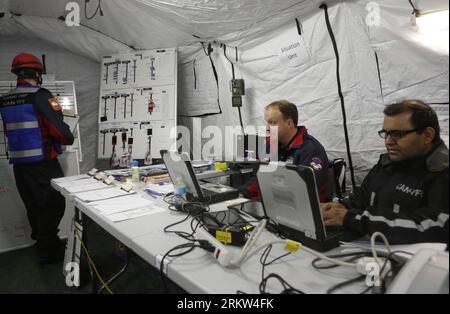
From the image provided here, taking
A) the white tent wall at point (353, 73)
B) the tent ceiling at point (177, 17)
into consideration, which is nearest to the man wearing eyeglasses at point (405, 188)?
the white tent wall at point (353, 73)

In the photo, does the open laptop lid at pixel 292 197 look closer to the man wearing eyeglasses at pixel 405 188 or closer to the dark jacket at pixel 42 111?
the man wearing eyeglasses at pixel 405 188

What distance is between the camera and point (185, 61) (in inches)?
153

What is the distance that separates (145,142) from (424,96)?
2920 mm

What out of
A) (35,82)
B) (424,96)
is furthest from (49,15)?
(424,96)

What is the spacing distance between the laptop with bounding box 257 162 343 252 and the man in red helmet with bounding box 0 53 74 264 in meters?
2.04

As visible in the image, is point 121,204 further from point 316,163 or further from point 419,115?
point 419,115

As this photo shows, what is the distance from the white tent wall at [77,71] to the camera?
361 cm

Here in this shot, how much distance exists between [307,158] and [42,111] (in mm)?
2082

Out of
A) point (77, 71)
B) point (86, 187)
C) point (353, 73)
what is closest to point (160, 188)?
point (86, 187)

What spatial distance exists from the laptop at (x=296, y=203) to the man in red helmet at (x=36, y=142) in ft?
6.69

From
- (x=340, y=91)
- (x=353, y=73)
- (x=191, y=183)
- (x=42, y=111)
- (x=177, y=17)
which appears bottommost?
(x=191, y=183)

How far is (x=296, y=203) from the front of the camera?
3.59 feet

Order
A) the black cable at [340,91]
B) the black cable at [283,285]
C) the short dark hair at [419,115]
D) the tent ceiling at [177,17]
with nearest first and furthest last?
the black cable at [283,285]
the short dark hair at [419,115]
the black cable at [340,91]
the tent ceiling at [177,17]

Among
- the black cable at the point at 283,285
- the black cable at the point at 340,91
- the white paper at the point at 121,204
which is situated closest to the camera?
the black cable at the point at 283,285
